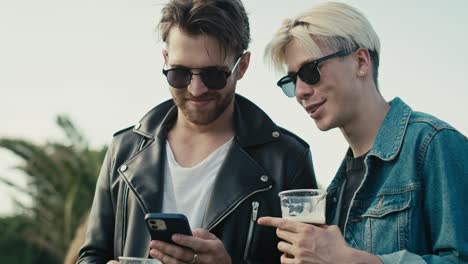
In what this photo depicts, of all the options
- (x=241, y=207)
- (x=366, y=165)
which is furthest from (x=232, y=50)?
(x=366, y=165)

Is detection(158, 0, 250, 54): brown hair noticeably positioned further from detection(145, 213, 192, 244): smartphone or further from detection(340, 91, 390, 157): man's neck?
detection(145, 213, 192, 244): smartphone

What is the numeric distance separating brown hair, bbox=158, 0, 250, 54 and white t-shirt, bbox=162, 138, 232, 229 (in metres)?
0.79

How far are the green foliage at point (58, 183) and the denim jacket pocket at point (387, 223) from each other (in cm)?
1409

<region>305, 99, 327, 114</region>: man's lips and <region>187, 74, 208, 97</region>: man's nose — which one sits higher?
<region>187, 74, 208, 97</region>: man's nose

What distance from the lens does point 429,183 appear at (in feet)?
10.2

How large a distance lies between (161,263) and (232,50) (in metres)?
1.74

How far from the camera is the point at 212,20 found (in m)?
4.32

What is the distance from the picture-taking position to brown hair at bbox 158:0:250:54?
4.31 metres

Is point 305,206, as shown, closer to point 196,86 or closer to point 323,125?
point 323,125

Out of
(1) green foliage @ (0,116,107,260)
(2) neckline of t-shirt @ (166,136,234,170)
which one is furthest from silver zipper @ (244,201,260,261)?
(1) green foliage @ (0,116,107,260)

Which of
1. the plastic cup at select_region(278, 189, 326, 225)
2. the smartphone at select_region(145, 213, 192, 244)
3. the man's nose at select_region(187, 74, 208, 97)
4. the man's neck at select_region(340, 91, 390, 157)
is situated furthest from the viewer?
the man's nose at select_region(187, 74, 208, 97)

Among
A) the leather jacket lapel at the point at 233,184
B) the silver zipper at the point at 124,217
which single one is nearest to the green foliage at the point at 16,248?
the silver zipper at the point at 124,217

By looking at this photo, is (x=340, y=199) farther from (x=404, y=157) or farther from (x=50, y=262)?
(x=50, y=262)

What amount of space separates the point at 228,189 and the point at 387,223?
1251 millimetres
